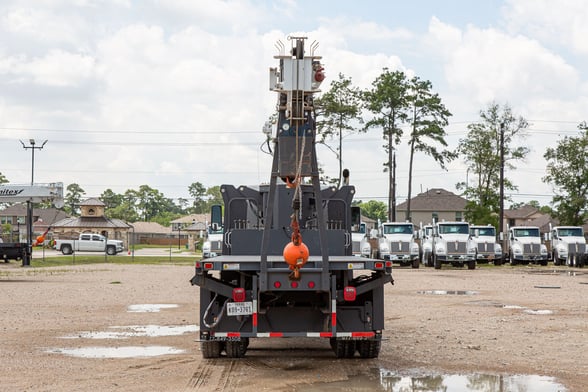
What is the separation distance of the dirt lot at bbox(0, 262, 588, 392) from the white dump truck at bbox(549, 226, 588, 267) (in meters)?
26.7

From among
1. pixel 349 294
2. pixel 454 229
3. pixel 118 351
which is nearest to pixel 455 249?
pixel 454 229

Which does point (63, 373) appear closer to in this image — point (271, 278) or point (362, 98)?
point (271, 278)

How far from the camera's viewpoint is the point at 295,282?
32.6 feet

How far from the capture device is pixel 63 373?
9914 mm

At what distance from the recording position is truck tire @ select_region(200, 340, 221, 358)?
10.9 meters

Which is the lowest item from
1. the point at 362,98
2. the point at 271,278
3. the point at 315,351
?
the point at 315,351

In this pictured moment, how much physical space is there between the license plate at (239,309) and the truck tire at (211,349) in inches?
40.4

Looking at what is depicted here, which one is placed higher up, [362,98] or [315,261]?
[362,98]

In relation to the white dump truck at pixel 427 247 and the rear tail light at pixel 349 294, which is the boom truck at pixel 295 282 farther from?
the white dump truck at pixel 427 247

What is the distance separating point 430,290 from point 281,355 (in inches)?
545

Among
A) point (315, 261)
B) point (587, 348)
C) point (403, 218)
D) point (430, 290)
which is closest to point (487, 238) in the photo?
point (430, 290)

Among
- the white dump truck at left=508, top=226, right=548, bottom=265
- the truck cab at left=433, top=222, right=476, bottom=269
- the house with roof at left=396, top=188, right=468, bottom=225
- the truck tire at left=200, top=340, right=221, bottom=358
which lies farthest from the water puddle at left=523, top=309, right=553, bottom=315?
the house with roof at left=396, top=188, right=468, bottom=225

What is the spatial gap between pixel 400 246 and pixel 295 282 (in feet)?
110

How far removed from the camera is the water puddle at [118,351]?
11406 mm
